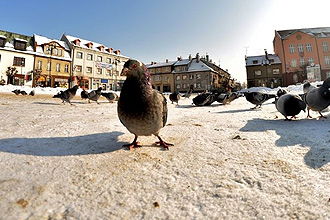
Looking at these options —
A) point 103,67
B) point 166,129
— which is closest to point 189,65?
point 103,67

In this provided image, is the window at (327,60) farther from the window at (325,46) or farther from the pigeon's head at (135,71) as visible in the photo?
the pigeon's head at (135,71)

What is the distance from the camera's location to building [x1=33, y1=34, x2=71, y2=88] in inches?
1284

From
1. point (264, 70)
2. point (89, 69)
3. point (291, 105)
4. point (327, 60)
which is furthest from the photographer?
point (264, 70)

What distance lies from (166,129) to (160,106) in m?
1.31

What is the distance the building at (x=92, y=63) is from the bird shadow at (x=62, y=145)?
34.6 meters

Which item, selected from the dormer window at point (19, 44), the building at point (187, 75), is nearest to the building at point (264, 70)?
the building at point (187, 75)

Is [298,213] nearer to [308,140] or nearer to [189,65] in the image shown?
[308,140]

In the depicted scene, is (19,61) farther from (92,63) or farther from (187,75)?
(187,75)

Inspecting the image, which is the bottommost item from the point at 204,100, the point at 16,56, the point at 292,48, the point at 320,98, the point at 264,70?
the point at 320,98

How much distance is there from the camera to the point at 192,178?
66.3 inches

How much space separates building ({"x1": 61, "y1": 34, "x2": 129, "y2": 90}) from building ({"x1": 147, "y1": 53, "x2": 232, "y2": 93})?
Answer: 41.7 ft

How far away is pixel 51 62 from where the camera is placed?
111 ft

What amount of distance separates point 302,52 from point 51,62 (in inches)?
2252

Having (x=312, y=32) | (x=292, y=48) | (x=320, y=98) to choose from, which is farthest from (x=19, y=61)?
(x=312, y=32)
